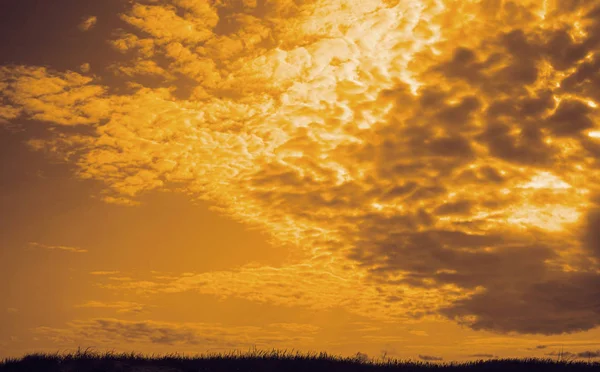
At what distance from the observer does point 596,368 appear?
2377 cm

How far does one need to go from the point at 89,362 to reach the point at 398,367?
10929mm

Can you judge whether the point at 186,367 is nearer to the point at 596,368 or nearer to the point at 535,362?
the point at 535,362

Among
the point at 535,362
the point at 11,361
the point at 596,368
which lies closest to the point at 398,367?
the point at 535,362

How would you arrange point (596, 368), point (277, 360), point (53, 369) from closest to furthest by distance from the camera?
point (53, 369), point (277, 360), point (596, 368)

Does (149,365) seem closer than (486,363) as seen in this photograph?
Yes

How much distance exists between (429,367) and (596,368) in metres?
6.39

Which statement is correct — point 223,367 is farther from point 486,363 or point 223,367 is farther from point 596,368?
point 596,368

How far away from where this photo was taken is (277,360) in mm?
22266

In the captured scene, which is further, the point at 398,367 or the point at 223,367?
the point at 398,367

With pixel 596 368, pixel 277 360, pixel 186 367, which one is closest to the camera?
pixel 186 367

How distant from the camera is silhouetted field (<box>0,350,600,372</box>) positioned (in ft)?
65.1

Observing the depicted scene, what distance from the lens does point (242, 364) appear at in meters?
21.5

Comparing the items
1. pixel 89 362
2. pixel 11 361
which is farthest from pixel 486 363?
pixel 11 361

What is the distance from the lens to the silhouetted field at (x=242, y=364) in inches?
781
